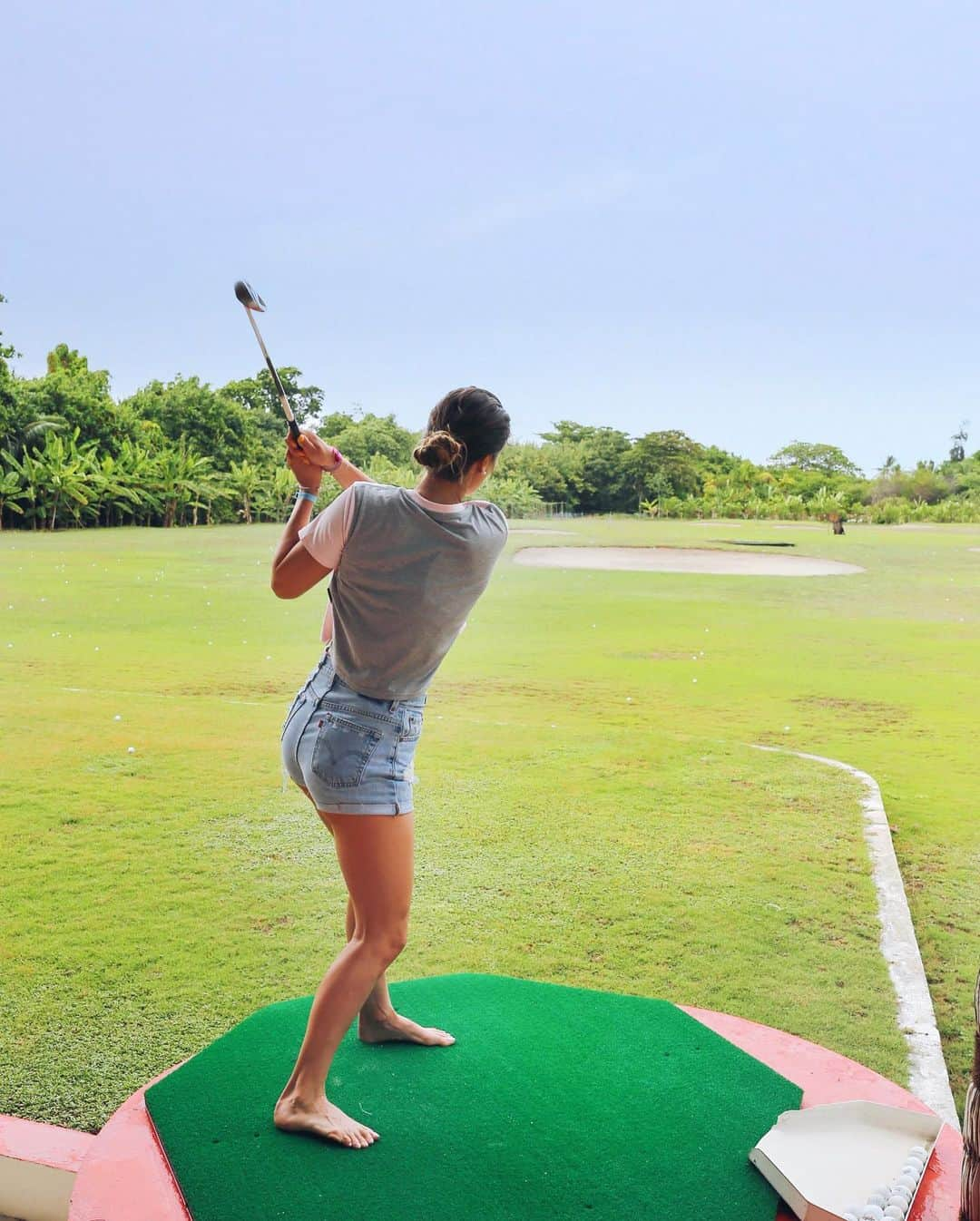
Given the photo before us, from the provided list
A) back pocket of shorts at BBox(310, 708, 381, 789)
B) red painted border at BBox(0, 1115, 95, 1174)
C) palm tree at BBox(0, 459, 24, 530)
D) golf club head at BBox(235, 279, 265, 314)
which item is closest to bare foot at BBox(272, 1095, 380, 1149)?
red painted border at BBox(0, 1115, 95, 1174)

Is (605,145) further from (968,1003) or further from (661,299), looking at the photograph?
(968,1003)

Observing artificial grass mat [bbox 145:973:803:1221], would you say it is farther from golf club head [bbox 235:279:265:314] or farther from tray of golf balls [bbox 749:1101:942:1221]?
golf club head [bbox 235:279:265:314]

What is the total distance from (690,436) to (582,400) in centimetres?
129

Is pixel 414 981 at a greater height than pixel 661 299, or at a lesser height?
lesser

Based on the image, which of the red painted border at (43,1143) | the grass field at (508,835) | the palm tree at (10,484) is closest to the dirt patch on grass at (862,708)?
the grass field at (508,835)

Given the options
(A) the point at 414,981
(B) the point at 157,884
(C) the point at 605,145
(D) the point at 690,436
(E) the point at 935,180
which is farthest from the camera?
(D) the point at 690,436

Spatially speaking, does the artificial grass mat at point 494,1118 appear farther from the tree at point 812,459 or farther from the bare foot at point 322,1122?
the tree at point 812,459

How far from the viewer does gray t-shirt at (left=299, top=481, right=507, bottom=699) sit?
1.38 meters

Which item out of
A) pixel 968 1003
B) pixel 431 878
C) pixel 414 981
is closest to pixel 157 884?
pixel 431 878

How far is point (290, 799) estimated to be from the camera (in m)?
3.38

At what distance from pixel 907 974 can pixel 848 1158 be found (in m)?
0.94

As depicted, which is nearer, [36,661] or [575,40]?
[575,40]

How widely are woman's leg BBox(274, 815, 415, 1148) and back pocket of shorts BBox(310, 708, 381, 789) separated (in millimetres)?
49

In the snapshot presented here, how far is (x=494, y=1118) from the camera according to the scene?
1534mm
